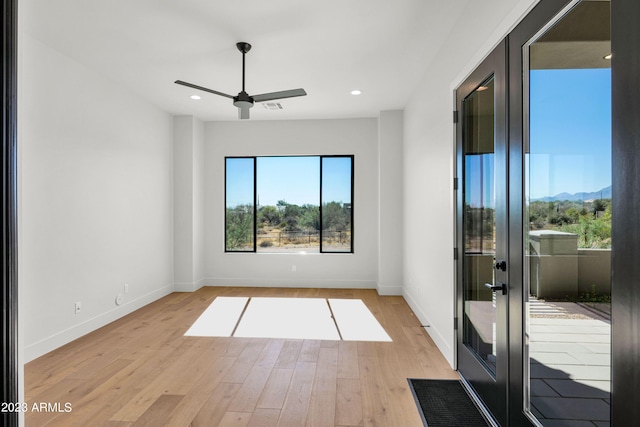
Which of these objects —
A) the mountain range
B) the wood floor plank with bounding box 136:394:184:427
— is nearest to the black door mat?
the mountain range

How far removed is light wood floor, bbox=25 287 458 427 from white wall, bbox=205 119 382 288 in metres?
2.01

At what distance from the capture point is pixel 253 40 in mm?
3166

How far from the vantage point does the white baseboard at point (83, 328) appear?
3.09m

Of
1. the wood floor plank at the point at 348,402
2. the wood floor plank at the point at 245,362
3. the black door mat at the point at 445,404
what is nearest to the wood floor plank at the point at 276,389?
the wood floor plank at the point at 245,362

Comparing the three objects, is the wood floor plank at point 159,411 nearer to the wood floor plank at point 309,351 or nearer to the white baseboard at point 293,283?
the wood floor plank at point 309,351

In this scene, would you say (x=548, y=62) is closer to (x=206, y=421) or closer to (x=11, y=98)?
(x=11, y=98)

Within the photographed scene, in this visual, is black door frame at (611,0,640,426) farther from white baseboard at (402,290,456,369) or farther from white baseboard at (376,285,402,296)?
white baseboard at (376,285,402,296)

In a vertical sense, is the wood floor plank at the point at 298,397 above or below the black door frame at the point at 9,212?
below

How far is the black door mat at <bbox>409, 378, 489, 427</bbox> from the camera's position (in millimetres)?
2150

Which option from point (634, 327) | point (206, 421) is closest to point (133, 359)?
point (206, 421)

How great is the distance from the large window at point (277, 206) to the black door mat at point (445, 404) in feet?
11.7

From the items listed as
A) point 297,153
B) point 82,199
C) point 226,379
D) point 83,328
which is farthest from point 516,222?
point 297,153

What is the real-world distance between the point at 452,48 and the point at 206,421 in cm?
350

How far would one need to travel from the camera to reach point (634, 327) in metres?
1.09
